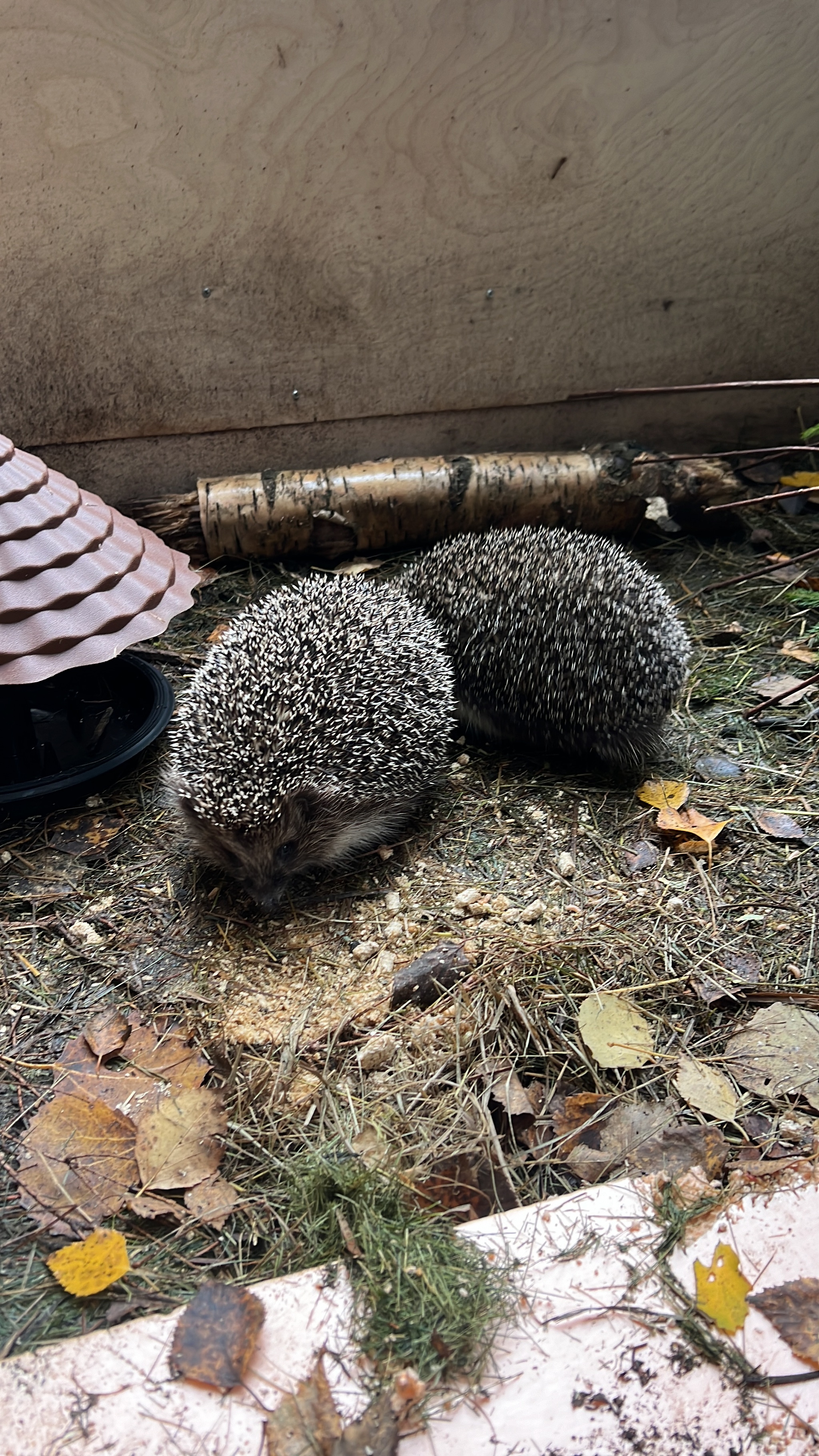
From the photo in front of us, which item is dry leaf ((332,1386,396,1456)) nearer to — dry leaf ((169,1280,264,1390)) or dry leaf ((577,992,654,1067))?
dry leaf ((169,1280,264,1390))

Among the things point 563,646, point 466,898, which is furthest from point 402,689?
point 466,898

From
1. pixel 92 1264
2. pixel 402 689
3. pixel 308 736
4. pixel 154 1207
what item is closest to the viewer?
pixel 92 1264

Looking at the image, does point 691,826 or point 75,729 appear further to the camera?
point 75,729

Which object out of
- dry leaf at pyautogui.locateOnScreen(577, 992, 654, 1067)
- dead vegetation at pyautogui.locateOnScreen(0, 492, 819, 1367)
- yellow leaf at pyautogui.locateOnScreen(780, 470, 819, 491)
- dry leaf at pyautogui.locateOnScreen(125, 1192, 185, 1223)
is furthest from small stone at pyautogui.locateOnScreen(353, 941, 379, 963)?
yellow leaf at pyautogui.locateOnScreen(780, 470, 819, 491)

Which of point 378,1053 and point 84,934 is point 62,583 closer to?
point 84,934

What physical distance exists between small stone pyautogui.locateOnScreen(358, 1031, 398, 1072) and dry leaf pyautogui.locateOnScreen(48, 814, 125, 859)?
4.74 ft

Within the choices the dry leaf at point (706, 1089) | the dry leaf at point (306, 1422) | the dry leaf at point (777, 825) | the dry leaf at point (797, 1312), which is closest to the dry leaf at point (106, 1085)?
the dry leaf at point (306, 1422)

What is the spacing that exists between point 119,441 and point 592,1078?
13.5 feet

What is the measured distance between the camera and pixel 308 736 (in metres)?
3.67

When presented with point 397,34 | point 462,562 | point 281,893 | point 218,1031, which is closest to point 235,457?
point 462,562

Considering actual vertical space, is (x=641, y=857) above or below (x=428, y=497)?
below

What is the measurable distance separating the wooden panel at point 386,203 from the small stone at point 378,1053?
369 centimetres

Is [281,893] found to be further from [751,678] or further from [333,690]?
[751,678]

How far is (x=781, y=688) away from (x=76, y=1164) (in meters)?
3.64
